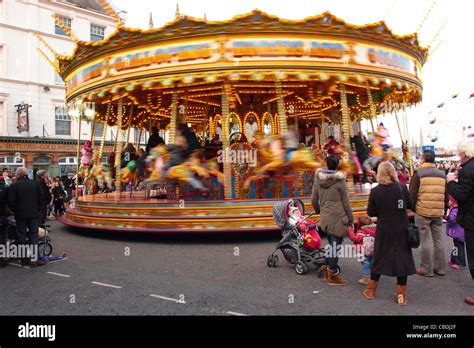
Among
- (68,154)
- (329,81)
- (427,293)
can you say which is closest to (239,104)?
(329,81)

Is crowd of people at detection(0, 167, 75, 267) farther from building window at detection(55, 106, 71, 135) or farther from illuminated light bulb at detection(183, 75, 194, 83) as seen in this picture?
building window at detection(55, 106, 71, 135)

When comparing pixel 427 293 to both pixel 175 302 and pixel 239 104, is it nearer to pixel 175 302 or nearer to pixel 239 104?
pixel 175 302

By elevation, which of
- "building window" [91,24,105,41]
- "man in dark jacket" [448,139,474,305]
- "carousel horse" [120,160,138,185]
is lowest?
"man in dark jacket" [448,139,474,305]

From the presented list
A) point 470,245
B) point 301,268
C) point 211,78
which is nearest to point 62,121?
point 211,78

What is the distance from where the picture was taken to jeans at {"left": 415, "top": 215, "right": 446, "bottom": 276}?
19.7 feet

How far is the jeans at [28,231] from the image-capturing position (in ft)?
23.8

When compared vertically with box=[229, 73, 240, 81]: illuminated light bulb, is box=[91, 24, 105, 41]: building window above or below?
above

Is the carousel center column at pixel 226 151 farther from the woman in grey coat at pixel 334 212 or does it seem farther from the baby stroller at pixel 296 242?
the woman in grey coat at pixel 334 212

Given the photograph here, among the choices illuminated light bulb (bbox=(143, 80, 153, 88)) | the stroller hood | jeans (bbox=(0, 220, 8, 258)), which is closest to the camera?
the stroller hood

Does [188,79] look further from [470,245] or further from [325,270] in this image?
[470,245]

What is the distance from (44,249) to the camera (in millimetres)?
7723

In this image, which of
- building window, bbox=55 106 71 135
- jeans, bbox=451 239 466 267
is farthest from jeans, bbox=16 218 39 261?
building window, bbox=55 106 71 135

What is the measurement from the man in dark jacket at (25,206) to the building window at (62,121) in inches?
988

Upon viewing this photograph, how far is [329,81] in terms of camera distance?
10.5 m
